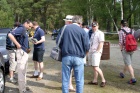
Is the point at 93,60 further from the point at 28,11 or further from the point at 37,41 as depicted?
the point at 28,11

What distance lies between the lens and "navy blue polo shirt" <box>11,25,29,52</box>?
6.54 meters

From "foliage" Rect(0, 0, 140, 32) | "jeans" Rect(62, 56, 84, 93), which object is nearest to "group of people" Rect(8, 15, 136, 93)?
"jeans" Rect(62, 56, 84, 93)

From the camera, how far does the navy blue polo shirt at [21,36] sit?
654cm

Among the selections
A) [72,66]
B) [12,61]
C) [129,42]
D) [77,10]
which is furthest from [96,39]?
[77,10]

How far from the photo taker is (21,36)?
663 cm

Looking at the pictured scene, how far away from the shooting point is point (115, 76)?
352 inches

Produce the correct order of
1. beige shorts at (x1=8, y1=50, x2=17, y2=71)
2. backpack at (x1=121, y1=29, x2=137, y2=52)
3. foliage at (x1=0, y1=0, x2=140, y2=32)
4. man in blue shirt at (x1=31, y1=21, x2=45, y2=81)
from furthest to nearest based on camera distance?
foliage at (x1=0, y1=0, x2=140, y2=32)
man in blue shirt at (x1=31, y1=21, x2=45, y2=81)
beige shorts at (x1=8, y1=50, x2=17, y2=71)
backpack at (x1=121, y1=29, x2=137, y2=52)

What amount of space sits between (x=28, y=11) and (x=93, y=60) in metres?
61.8

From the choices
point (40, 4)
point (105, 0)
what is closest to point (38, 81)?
point (105, 0)

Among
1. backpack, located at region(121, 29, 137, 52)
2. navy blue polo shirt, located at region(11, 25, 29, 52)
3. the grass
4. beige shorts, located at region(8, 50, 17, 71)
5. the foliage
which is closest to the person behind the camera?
navy blue polo shirt, located at region(11, 25, 29, 52)

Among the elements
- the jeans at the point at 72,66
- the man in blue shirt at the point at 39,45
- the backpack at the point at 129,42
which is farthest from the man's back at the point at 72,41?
the man in blue shirt at the point at 39,45

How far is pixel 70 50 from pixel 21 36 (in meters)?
1.83

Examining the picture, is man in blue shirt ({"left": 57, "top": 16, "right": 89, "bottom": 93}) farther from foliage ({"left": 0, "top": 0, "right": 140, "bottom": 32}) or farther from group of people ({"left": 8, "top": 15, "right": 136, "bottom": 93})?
foliage ({"left": 0, "top": 0, "right": 140, "bottom": 32})

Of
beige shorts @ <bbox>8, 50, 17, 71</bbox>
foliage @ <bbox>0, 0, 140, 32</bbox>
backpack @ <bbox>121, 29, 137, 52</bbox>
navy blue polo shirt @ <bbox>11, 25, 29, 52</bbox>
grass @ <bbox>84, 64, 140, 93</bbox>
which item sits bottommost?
grass @ <bbox>84, 64, 140, 93</bbox>
